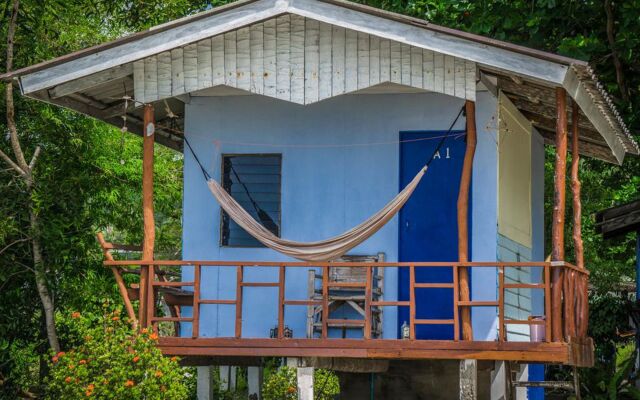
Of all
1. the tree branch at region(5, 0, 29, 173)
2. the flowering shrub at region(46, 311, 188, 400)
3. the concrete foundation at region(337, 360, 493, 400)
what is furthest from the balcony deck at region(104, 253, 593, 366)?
the tree branch at region(5, 0, 29, 173)

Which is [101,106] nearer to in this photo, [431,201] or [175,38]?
[175,38]

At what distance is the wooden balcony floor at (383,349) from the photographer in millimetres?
12273

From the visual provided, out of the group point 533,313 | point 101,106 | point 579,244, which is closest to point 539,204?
point 533,313

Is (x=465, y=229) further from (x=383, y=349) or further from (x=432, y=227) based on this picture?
(x=383, y=349)

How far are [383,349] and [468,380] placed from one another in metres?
0.92

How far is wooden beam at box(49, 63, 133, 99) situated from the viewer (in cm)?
1325

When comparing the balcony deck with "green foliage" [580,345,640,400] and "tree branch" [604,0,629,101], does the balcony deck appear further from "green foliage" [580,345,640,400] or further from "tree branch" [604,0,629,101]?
"green foliage" [580,345,640,400]

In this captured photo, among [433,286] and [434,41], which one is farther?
[433,286]

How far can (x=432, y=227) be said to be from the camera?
45.1 feet

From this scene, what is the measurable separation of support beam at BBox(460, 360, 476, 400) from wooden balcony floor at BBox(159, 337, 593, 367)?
0.71ft

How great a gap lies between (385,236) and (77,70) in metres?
3.83

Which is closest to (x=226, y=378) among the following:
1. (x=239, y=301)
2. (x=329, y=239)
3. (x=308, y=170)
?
(x=308, y=170)

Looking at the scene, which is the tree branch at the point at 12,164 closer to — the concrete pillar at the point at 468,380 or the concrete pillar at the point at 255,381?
the concrete pillar at the point at 255,381

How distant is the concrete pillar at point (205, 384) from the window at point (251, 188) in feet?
6.38
